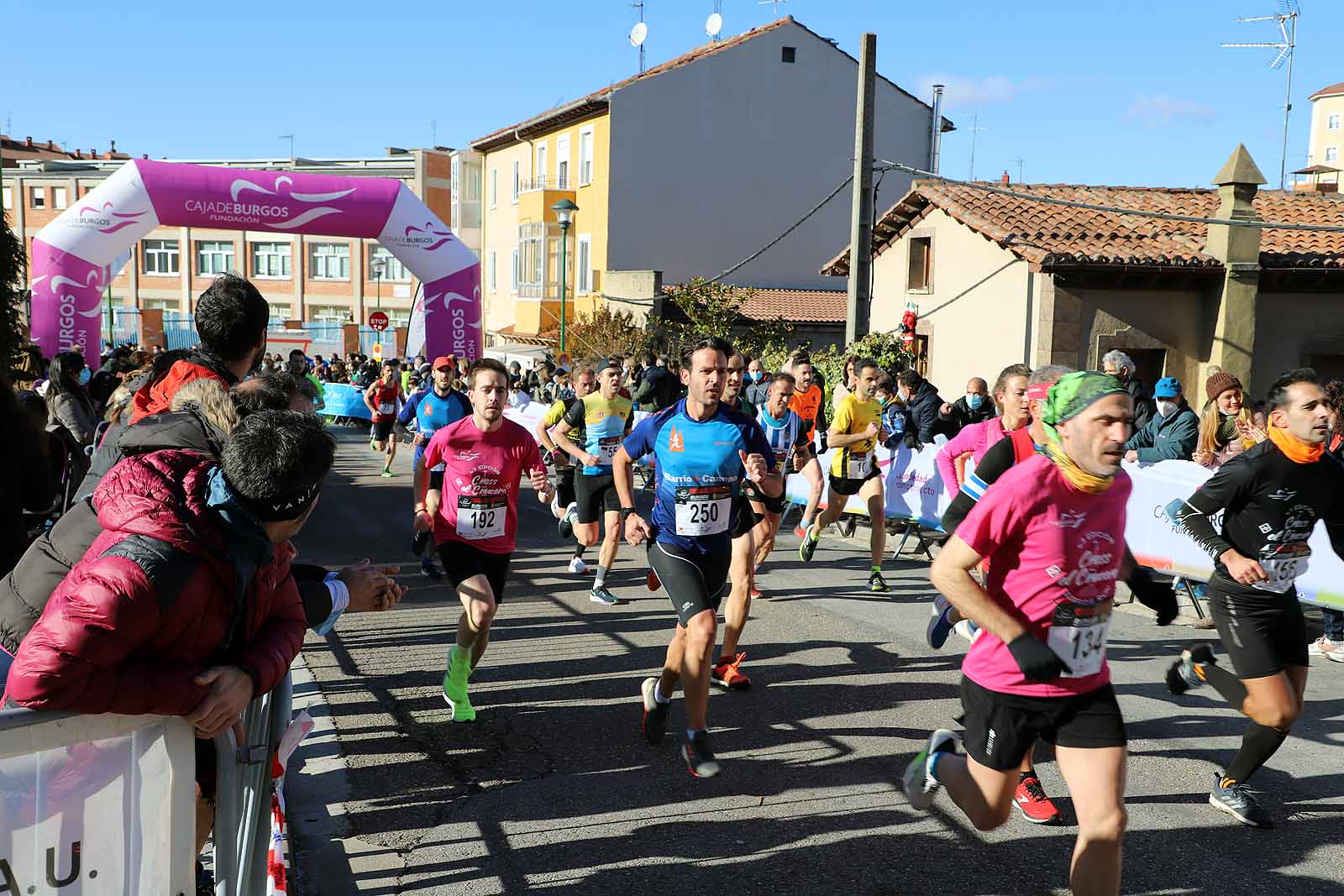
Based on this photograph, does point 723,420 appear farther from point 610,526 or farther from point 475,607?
point 610,526

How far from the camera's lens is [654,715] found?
19.0 feet

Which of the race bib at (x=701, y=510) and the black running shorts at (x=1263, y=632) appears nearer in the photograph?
the black running shorts at (x=1263, y=632)

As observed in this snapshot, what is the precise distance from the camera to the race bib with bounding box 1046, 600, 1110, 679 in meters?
3.76

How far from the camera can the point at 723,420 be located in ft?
20.2

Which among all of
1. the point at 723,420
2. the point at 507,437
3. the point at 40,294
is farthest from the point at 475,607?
the point at 40,294

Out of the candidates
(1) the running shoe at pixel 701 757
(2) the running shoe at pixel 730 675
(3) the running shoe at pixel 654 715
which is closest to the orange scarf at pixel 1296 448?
(1) the running shoe at pixel 701 757

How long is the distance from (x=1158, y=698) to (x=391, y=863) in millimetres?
4496

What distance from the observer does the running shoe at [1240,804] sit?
16.0ft

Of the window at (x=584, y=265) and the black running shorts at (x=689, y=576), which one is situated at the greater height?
the window at (x=584, y=265)

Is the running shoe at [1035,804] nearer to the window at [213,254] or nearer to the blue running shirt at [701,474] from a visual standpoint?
the blue running shirt at [701,474]

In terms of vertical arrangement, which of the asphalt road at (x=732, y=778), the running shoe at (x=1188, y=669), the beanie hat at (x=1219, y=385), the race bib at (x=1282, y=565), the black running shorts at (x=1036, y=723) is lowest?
the asphalt road at (x=732, y=778)

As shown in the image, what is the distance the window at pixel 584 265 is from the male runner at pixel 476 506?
31569mm

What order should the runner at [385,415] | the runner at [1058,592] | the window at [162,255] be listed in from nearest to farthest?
the runner at [1058,592], the runner at [385,415], the window at [162,255]

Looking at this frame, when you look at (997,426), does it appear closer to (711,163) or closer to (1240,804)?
(1240,804)
